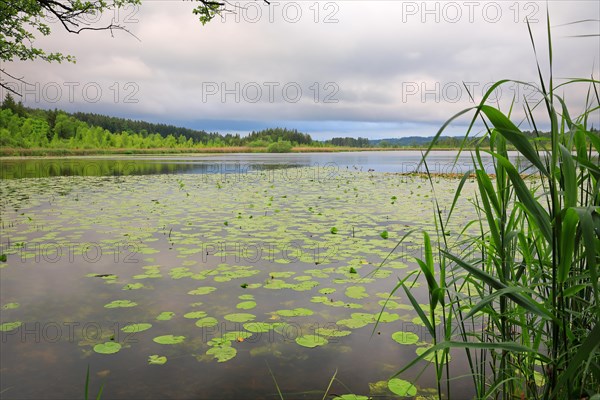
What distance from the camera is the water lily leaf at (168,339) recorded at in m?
2.56

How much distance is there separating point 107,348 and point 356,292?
1.95 m

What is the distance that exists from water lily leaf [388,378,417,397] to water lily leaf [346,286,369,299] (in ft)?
3.72

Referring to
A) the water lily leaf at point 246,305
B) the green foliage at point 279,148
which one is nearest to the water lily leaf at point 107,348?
the water lily leaf at point 246,305

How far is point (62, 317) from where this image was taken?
2.93 m

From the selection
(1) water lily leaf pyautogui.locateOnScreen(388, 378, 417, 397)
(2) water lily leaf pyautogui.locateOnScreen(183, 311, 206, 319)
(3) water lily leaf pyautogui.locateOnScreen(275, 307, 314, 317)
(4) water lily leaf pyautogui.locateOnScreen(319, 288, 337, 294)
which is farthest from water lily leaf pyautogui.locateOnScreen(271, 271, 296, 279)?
(1) water lily leaf pyautogui.locateOnScreen(388, 378, 417, 397)

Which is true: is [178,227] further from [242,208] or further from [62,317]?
[62,317]

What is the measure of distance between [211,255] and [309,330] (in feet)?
7.00

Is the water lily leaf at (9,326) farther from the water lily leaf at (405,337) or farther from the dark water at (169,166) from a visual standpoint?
the dark water at (169,166)

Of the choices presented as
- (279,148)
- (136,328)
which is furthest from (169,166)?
(279,148)

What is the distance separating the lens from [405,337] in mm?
2641

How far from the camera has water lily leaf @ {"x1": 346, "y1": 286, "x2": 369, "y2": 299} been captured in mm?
3320

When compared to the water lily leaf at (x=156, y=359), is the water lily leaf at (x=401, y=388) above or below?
below

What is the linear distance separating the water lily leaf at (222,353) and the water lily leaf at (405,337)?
1.08 m

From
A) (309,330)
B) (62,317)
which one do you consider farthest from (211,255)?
(309,330)
